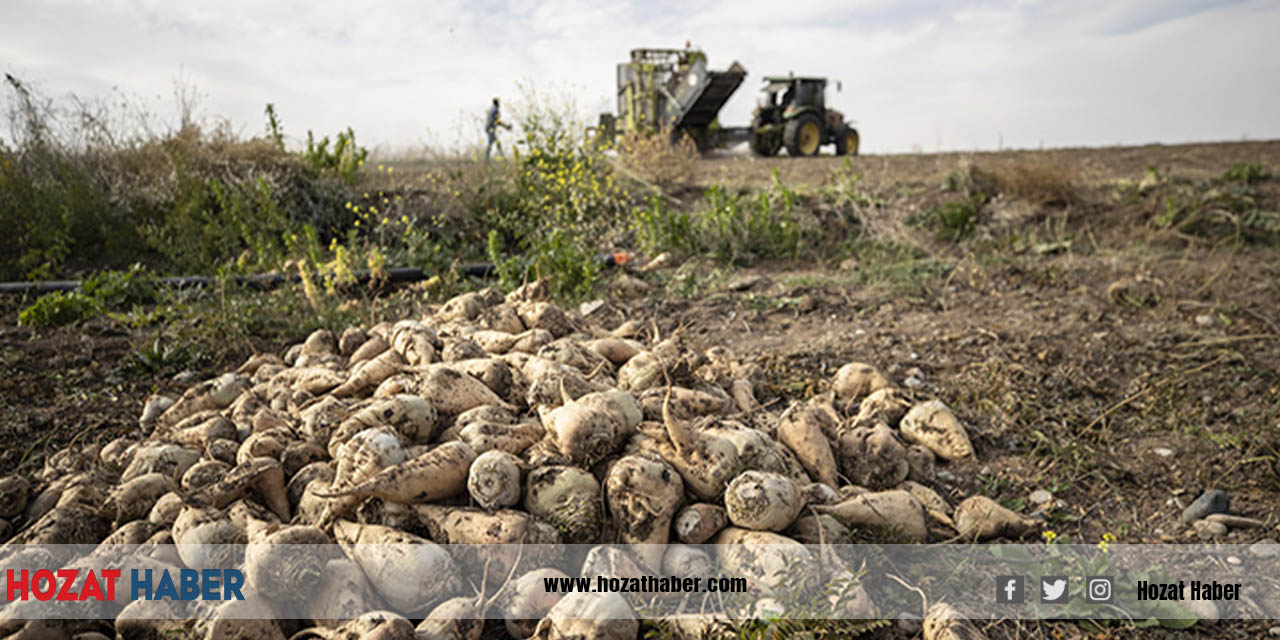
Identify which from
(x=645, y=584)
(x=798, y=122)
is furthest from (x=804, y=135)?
(x=645, y=584)

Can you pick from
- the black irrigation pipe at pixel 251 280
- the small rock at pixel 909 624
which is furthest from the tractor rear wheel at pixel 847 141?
the small rock at pixel 909 624

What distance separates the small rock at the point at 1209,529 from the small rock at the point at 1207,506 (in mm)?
53

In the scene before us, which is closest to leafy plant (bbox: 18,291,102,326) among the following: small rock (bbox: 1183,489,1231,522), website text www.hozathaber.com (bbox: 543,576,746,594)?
website text www.hozathaber.com (bbox: 543,576,746,594)

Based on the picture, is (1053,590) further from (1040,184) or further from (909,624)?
(1040,184)

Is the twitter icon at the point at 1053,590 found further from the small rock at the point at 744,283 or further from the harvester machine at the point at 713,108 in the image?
the harvester machine at the point at 713,108

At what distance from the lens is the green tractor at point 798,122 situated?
512 inches

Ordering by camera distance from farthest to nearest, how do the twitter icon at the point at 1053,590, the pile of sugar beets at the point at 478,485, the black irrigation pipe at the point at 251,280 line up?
the black irrigation pipe at the point at 251,280 < the twitter icon at the point at 1053,590 < the pile of sugar beets at the point at 478,485

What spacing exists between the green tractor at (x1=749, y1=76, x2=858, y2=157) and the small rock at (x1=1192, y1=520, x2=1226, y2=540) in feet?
36.5

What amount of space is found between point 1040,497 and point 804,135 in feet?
37.2

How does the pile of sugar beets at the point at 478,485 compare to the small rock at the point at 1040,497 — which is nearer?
the pile of sugar beets at the point at 478,485

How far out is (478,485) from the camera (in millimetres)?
1965

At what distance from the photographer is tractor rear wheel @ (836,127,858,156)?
13.8 m

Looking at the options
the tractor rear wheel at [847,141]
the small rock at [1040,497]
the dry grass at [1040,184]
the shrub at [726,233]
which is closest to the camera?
the small rock at [1040,497]

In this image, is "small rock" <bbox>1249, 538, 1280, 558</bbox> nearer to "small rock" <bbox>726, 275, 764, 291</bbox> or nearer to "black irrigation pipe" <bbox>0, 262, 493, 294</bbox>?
"small rock" <bbox>726, 275, 764, 291</bbox>
